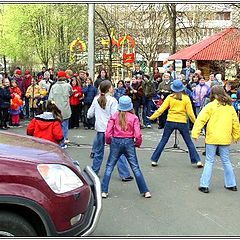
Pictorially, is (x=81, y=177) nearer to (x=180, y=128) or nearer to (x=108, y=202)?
(x=108, y=202)

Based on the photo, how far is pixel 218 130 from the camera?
686 centimetres

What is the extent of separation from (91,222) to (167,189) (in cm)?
312

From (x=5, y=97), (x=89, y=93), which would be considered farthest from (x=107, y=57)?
(x=5, y=97)

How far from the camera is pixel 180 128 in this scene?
8.53 m

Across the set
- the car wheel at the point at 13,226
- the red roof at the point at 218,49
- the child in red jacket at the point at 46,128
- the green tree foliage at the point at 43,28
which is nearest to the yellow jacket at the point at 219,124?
the child in red jacket at the point at 46,128

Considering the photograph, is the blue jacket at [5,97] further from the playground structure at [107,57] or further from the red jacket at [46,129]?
the playground structure at [107,57]

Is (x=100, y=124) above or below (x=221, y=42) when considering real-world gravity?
below

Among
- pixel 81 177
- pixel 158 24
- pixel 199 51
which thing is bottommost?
pixel 81 177

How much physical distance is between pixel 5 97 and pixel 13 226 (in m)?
10.2

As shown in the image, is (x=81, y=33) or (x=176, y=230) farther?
(x=81, y=33)

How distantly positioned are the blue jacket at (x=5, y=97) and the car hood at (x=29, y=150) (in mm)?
9004


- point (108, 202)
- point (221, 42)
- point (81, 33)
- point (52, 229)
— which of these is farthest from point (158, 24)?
point (52, 229)

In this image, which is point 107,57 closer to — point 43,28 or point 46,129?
point 43,28

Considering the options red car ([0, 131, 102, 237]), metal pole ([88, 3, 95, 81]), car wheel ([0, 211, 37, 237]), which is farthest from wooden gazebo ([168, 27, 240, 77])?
car wheel ([0, 211, 37, 237])
